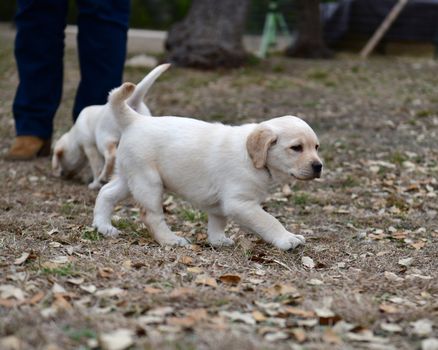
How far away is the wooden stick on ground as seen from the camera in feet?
42.3

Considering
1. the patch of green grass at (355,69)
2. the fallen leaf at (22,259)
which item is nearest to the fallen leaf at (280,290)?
the fallen leaf at (22,259)

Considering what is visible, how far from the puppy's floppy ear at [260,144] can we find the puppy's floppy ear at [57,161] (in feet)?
7.33

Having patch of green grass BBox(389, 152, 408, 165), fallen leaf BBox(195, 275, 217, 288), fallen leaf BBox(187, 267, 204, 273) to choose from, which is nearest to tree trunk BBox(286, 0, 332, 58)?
patch of green grass BBox(389, 152, 408, 165)

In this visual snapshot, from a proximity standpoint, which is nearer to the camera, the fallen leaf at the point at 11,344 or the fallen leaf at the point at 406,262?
the fallen leaf at the point at 11,344

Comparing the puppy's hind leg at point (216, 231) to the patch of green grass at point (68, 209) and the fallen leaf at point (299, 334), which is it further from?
the fallen leaf at point (299, 334)

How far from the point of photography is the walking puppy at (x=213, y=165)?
11.5 ft

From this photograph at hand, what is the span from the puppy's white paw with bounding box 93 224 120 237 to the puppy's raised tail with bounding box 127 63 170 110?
82cm

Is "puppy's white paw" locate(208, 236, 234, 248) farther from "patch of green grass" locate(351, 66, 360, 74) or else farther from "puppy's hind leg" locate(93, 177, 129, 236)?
"patch of green grass" locate(351, 66, 360, 74)

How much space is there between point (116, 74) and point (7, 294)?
2976mm

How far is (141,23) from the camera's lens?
1581cm

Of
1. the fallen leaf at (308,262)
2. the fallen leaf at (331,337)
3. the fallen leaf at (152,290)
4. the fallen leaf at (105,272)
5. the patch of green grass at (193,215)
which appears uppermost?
the fallen leaf at (331,337)

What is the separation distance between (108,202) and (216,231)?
0.55 meters

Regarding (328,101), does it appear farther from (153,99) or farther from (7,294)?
(7,294)

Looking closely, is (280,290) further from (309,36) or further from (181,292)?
(309,36)
